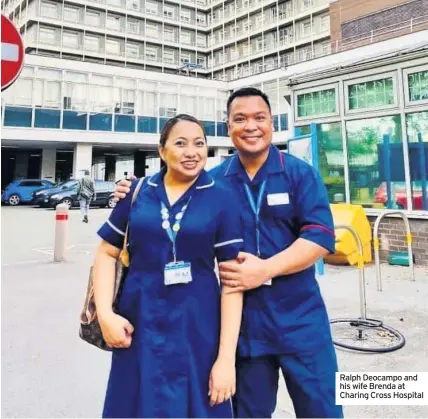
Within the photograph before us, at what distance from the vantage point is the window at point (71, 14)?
1550 inches

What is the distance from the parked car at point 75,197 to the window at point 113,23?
27615 millimetres

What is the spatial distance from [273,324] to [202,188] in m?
0.60

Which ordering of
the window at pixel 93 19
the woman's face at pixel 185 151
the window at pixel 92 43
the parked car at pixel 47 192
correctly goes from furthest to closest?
the window at pixel 92 43
the window at pixel 93 19
the parked car at pixel 47 192
the woman's face at pixel 185 151

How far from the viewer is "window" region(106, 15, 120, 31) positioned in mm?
41894

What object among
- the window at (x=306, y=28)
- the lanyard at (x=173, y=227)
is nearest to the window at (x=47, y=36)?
the window at (x=306, y=28)

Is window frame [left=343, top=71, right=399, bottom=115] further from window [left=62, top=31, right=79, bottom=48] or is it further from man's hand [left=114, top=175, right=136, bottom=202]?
window [left=62, top=31, right=79, bottom=48]

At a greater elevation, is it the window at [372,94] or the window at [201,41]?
the window at [201,41]

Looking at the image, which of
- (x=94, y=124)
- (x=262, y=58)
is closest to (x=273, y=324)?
(x=94, y=124)

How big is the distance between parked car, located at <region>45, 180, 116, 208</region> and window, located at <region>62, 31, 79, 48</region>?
2538 cm

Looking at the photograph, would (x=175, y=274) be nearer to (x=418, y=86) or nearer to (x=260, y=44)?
(x=418, y=86)

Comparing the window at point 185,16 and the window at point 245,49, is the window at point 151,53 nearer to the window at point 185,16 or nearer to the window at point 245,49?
the window at point 185,16

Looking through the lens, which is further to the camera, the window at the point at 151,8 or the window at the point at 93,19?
the window at the point at 151,8

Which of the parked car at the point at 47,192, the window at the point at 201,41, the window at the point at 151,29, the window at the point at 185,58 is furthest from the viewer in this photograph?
the window at the point at 201,41

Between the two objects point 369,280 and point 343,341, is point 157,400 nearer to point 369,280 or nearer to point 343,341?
point 343,341
